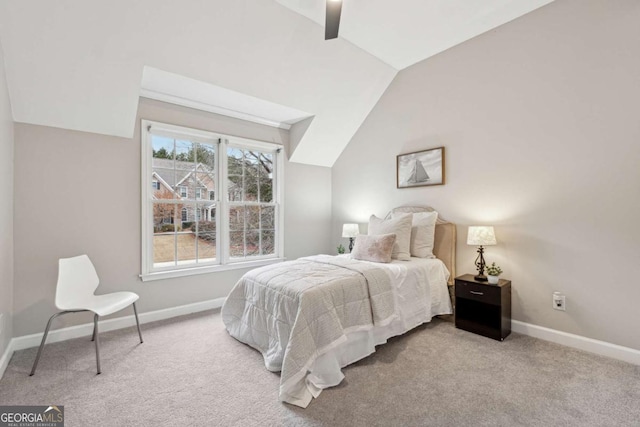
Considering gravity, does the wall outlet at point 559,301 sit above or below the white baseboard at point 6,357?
above

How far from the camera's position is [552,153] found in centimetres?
271

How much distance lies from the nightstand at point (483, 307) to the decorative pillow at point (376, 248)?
767mm

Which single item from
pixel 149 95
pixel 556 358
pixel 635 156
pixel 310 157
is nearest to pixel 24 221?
pixel 149 95

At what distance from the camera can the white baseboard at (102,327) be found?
2.52 m

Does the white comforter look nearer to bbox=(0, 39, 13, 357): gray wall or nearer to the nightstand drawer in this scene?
the nightstand drawer

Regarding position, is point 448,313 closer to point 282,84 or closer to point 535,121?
point 535,121

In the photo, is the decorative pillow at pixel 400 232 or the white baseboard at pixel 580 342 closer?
the white baseboard at pixel 580 342

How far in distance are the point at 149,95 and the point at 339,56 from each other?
2208 millimetres

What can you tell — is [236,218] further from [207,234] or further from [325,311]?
[325,311]

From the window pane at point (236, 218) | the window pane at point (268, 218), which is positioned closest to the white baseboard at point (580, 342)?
the window pane at point (268, 218)

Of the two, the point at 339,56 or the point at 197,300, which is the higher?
the point at 339,56

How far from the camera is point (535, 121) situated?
2.81 meters

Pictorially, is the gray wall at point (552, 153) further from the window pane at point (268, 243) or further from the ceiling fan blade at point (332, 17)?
the window pane at point (268, 243)

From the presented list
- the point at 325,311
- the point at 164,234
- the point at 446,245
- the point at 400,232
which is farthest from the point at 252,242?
the point at 446,245
